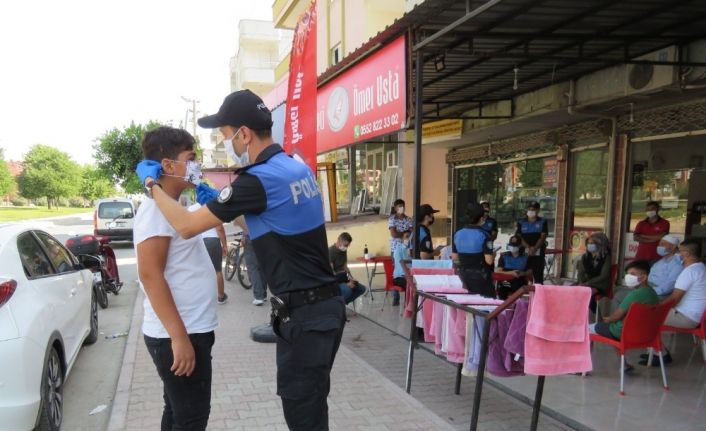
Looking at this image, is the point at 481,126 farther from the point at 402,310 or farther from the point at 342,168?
the point at 342,168

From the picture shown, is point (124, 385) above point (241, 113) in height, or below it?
below

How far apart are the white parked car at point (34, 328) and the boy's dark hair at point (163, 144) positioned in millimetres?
1698

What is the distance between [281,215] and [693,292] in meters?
4.73

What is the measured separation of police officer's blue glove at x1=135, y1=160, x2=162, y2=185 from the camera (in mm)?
2074

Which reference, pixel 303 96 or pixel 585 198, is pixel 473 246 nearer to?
pixel 303 96

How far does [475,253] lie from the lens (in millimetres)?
5402

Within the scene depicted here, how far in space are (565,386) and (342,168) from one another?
14414 millimetres

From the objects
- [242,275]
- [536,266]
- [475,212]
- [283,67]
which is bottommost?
[242,275]

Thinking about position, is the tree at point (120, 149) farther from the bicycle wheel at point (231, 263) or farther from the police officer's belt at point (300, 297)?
the police officer's belt at point (300, 297)

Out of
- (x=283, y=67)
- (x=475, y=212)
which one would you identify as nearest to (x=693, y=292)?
(x=475, y=212)

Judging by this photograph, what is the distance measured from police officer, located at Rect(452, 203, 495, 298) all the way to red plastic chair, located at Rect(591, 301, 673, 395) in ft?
4.84

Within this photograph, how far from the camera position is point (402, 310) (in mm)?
7270

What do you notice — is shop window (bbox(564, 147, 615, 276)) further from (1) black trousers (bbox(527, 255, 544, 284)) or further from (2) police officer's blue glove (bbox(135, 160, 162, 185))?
(2) police officer's blue glove (bbox(135, 160, 162, 185))

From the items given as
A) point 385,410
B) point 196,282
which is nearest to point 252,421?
point 385,410
